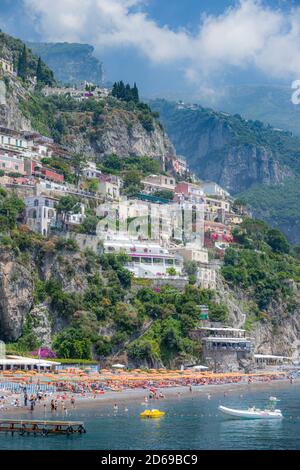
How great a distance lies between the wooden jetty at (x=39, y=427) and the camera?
1706 inches

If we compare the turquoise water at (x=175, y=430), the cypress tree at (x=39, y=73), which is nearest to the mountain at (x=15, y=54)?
the cypress tree at (x=39, y=73)

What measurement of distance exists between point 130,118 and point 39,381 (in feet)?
223

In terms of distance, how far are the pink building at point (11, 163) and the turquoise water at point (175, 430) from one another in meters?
40.5

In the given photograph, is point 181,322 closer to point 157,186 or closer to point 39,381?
point 39,381

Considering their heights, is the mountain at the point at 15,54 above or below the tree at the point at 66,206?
above

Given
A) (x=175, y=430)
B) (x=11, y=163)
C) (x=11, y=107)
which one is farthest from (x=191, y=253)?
(x=175, y=430)

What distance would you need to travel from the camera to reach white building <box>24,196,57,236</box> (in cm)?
8325

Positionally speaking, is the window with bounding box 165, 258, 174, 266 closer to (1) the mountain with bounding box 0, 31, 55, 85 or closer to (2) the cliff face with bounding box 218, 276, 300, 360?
(2) the cliff face with bounding box 218, 276, 300, 360

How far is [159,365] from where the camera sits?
7631 centimetres

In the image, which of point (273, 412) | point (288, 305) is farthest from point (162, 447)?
point (288, 305)

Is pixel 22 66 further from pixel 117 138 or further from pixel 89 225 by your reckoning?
pixel 89 225

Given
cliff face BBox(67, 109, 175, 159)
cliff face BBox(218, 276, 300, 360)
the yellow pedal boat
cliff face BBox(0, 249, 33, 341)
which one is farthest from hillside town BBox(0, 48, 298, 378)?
the yellow pedal boat

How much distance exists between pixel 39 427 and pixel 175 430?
25.8 ft

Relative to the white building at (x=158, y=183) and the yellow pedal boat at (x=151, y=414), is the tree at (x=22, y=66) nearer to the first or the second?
the white building at (x=158, y=183)
